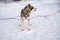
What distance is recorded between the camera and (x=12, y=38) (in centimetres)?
156

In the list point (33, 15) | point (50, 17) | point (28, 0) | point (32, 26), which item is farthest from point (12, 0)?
point (32, 26)

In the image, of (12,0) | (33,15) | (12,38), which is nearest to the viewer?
(12,38)

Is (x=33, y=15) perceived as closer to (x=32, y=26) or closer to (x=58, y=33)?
(x=32, y=26)

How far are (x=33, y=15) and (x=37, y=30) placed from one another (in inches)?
26.2

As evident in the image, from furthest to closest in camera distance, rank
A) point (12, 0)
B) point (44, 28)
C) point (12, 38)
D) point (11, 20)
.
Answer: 1. point (12, 0)
2. point (11, 20)
3. point (44, 28)
4. point (12, 38)

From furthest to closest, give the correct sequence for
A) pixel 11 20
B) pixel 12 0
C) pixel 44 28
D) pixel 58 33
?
1. pixel 12 0
2. pixel 11 20
3. pixel 44 28
4. pixel 58 33

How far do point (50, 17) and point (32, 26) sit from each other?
488mm

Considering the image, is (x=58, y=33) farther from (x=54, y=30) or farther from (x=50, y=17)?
(x=50, y=17)

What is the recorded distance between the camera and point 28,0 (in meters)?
3.61

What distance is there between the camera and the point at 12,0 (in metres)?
3.49

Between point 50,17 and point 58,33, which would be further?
point 50,17

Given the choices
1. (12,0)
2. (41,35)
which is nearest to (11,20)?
(41,35)

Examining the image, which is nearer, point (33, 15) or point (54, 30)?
point (54, 30)

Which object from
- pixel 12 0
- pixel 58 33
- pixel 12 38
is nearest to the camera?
pixel 12 38
